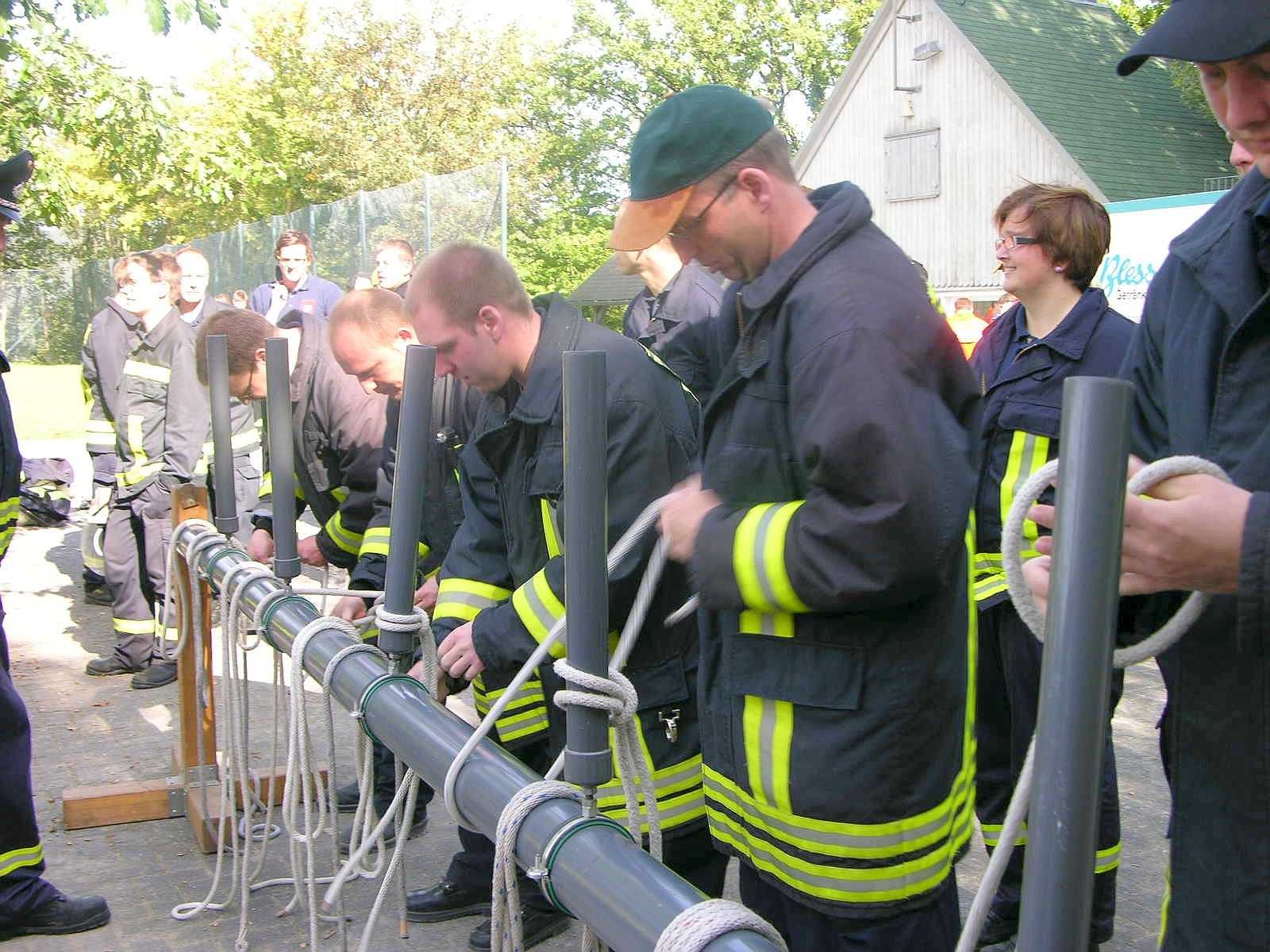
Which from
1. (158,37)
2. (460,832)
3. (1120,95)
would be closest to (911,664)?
(460,832)

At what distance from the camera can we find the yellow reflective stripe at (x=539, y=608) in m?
2.64

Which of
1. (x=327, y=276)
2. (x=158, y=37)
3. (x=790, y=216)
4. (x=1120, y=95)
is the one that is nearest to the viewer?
(x=790, y=216)

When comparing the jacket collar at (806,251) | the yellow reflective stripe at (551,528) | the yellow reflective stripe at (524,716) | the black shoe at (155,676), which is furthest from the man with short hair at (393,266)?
the jacket collar at (806,251)

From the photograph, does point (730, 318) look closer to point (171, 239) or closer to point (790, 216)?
point (790, 216)

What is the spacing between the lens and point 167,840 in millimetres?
4516

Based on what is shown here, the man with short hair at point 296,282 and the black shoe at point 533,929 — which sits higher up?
the man with short hair at point 296,282

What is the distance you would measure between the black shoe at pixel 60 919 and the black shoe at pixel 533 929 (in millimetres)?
1103

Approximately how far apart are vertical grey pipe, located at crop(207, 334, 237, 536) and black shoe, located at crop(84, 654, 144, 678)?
3327mm

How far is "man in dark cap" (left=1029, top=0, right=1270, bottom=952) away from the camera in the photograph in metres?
1.21

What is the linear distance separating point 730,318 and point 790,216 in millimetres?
197

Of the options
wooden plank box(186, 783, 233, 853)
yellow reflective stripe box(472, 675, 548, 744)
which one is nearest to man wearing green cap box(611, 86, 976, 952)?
yellow reflective stripe box(472, 675, 548, 744)

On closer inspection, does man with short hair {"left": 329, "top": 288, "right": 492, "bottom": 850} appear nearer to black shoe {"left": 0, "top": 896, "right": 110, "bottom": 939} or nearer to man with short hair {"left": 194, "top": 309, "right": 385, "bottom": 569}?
man with short hair {"left": 194, "top": 309, "right": 385, "bottom": 569}

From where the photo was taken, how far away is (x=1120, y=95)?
101 feet

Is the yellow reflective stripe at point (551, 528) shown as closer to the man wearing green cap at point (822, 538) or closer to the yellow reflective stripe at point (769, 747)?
the man wearing green cap at point (822, 538)
